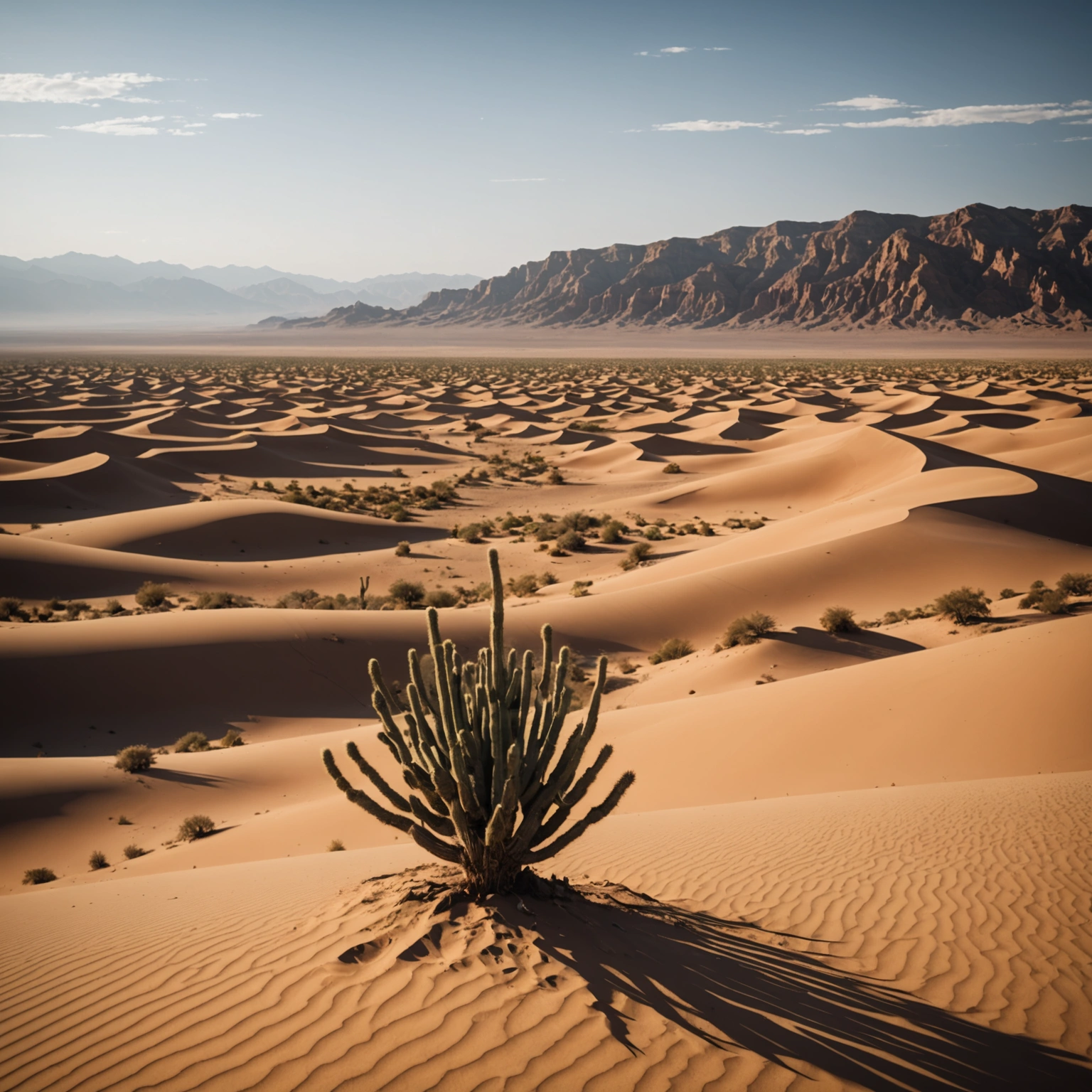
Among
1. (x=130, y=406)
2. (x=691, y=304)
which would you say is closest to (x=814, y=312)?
(x=691, y=304)

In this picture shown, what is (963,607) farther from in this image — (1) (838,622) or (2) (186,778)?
(2) (186,778)

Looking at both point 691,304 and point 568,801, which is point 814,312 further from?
point 568,801

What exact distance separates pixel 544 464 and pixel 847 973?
128 ft

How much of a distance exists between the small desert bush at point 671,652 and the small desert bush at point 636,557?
274 inches

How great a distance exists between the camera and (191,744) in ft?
40.5

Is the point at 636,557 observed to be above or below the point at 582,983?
below

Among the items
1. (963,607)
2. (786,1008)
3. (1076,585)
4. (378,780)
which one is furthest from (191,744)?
(1076,585)

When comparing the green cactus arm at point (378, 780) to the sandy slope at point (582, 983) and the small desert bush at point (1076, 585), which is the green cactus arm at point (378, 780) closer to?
the sandy slope at point (582, 983)

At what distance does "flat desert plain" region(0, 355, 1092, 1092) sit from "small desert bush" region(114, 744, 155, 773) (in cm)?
18

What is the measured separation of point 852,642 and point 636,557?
9.20m

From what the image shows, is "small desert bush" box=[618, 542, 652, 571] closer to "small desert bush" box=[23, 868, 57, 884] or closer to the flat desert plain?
the flat desert plain

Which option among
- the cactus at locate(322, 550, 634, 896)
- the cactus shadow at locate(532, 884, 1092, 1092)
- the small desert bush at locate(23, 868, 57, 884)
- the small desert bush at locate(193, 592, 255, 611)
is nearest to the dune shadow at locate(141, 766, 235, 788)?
the small desert bush at locate(23, 868, 57, 884)

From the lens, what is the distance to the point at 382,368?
105 meters

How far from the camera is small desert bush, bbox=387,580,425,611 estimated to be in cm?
1980
